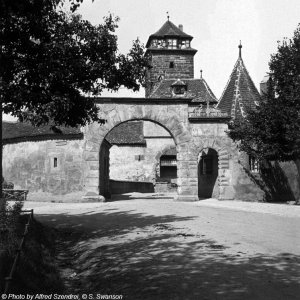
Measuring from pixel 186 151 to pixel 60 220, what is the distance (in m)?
11.3

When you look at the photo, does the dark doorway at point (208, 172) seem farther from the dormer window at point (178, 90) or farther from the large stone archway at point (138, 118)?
the dormer window at point (178, 90)

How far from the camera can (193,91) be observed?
45.9 m

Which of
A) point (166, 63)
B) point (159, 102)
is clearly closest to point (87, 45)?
point (159, 102)

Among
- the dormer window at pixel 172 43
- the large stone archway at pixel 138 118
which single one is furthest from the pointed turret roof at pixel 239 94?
the dormer window at pixel 172 43

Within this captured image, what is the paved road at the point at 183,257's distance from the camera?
584cm

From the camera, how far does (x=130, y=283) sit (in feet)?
20.8

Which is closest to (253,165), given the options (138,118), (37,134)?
(138,118)

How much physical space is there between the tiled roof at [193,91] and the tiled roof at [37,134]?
19610mm

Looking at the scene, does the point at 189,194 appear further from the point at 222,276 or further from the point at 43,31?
the point at 222,276

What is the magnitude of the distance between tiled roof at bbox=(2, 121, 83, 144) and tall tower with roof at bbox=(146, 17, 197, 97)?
88.3 ft

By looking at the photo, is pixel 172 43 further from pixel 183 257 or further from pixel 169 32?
pixel 183 257

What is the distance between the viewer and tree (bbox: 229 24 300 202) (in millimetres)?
20391

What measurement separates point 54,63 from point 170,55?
1780 inches

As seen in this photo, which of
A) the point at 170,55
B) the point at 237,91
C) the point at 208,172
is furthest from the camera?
the point at 170,55
